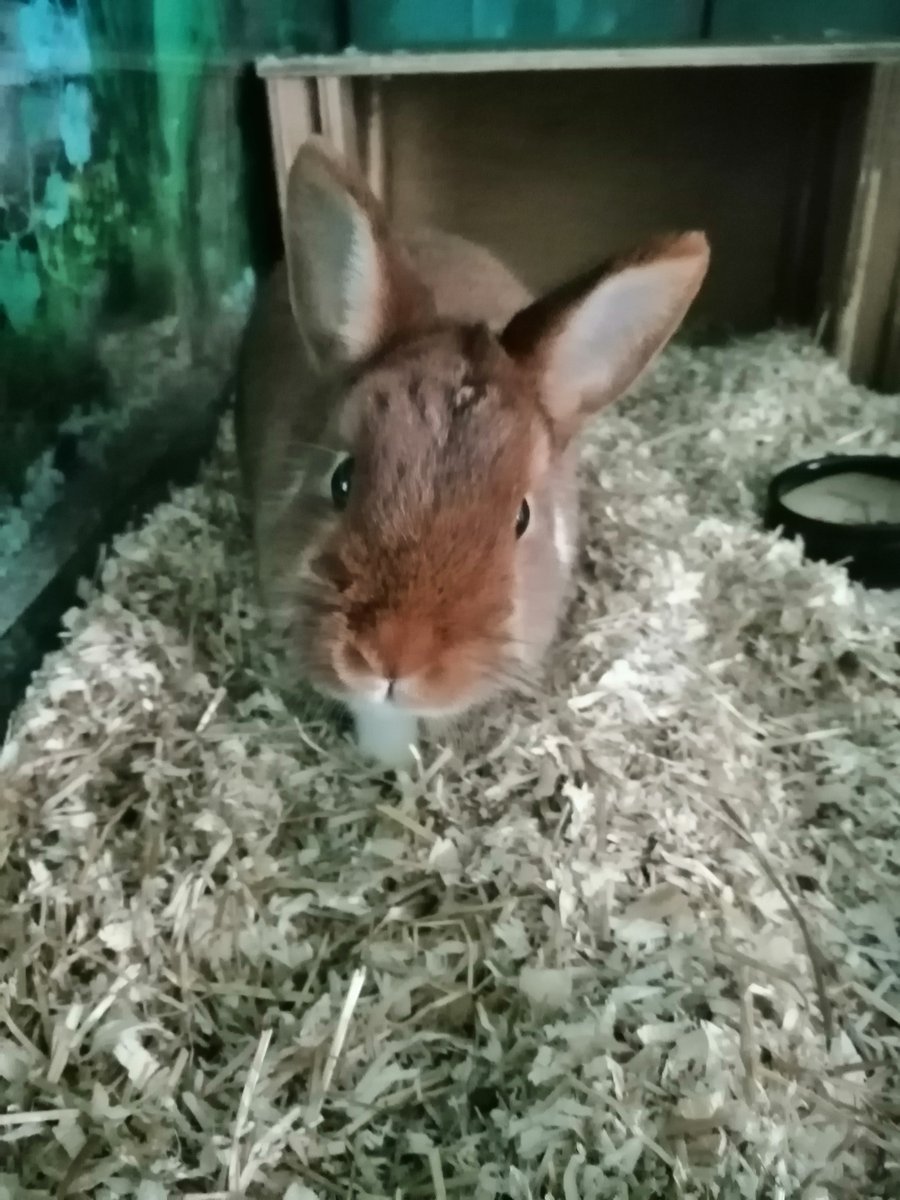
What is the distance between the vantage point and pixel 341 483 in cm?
169

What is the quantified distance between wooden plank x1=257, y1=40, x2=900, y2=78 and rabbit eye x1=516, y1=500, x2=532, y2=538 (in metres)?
1.61

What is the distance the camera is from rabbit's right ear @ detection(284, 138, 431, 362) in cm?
170

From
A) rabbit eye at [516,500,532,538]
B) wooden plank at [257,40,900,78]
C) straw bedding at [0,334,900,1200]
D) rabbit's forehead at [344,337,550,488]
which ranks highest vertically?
wooden plank at [257,40,900,78]

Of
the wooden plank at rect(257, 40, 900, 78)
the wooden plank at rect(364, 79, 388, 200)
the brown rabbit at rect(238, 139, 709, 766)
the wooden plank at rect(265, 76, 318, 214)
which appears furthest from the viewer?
the wooden plank at rect(364, 79, 388, 200)

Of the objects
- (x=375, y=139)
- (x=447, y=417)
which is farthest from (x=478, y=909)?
(x=375, y=139)

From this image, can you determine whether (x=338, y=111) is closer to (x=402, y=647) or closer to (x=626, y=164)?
(x=626, y=164)

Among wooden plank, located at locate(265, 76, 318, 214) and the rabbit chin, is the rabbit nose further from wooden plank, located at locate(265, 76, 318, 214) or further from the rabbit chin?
wooden plank, located at locate(265, 76, 318, 214)

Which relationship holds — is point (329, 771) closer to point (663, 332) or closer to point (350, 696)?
point (350, 696)

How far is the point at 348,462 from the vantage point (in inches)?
66.2

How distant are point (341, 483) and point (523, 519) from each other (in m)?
0.29

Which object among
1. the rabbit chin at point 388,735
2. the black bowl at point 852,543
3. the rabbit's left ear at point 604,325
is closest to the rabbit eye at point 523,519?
the rabbit's left ear at point 604,325

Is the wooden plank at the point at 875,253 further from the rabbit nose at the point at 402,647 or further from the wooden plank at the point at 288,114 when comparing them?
the rabbit nose at the point at 402,647

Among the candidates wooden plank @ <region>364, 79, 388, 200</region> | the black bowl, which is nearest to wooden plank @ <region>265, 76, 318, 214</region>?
wooden plank @ <region>364, 79, 388, 200</region>

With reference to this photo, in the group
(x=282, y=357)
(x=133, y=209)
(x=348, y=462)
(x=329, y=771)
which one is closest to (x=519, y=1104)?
(x=329, y=771)
